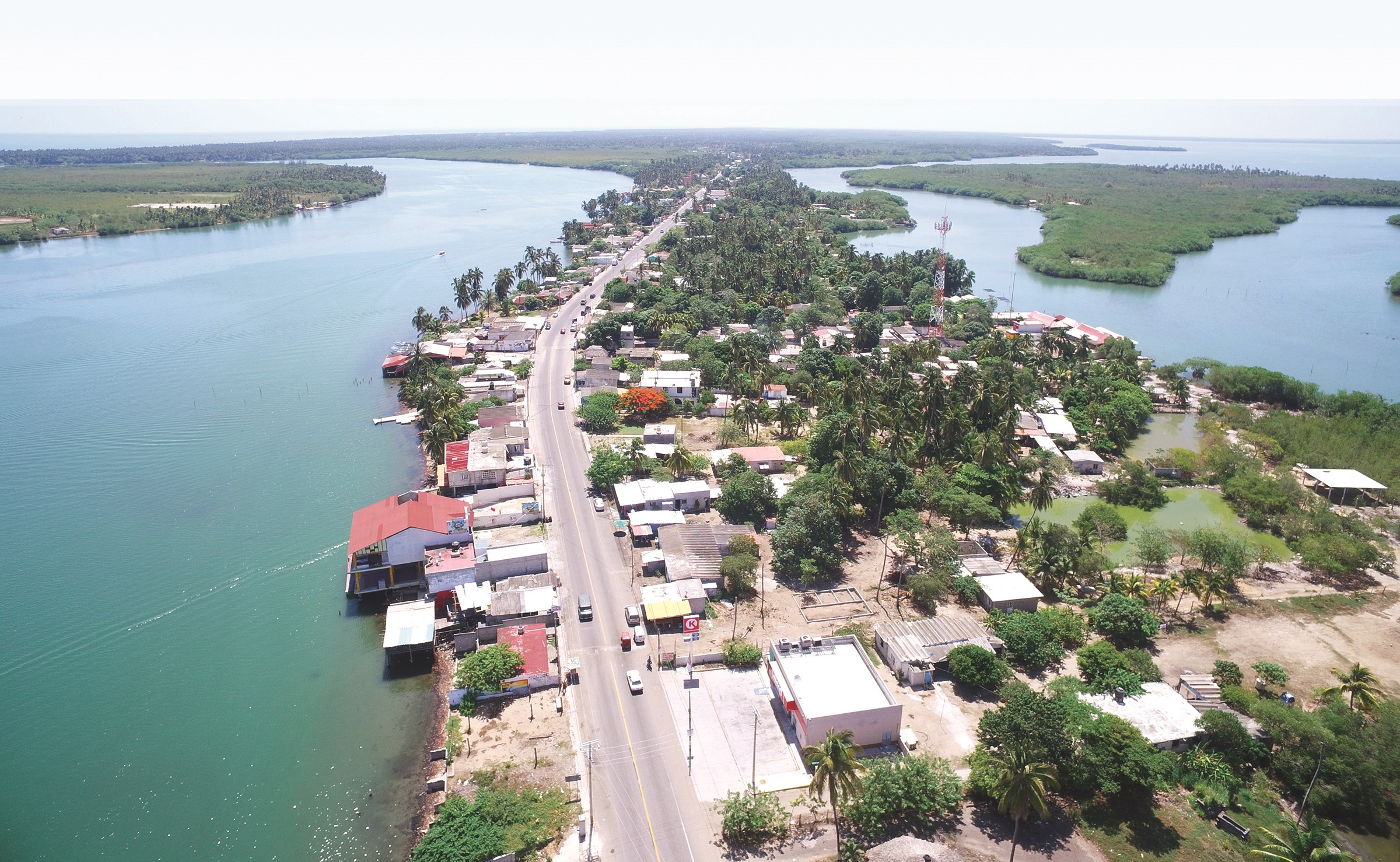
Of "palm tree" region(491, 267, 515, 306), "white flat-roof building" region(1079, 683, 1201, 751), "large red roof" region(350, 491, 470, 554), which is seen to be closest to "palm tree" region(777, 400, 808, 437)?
"large red roof" region(350, 491, 470, 554)

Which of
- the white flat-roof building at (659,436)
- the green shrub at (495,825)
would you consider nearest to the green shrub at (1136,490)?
the white flat-roof building at (659,436)

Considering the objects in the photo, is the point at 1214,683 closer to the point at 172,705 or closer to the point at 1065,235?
the point at 172,705

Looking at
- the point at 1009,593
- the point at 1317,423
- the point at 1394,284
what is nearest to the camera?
the point at 1009,593

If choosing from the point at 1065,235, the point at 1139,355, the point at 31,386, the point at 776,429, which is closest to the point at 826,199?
the point at 1065,235

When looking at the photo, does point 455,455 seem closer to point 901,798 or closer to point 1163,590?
point 901,798

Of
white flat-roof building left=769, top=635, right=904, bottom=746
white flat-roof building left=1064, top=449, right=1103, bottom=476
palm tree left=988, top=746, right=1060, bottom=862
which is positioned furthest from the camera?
white flat-roof building left=1064, top=449, right=1103, bottom=476

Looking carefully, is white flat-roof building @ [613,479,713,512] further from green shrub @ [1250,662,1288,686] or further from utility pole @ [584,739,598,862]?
green shrub @ [1250,662,1288,686]

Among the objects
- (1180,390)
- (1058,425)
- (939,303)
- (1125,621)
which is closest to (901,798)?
(1125,621)
